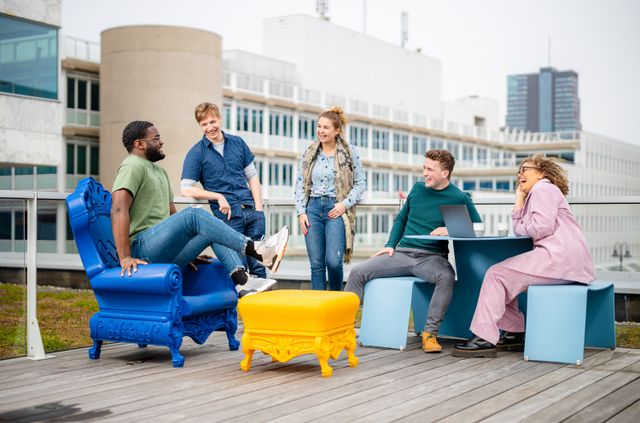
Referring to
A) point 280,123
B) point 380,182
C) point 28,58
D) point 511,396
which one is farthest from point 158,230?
point 380,182

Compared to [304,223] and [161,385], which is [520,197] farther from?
[161,385]

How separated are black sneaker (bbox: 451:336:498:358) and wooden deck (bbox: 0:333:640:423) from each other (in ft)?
0.24

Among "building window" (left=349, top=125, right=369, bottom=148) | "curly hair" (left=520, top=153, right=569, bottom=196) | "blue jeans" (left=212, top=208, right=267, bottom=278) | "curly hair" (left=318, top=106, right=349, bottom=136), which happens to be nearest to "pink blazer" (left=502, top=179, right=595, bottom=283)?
"curly hair" (left=520, top=153, right=569, bottom=196)

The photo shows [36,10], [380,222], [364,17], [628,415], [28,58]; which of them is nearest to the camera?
[628,415]

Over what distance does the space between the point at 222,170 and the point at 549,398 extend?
2.97 meters

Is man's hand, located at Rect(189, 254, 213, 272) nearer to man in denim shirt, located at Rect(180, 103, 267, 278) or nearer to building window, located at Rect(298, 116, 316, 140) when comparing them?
man in denim shirt, located at Rect(180, 103, 267, 278)

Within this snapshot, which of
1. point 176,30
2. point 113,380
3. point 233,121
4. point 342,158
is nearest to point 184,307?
point 113,380

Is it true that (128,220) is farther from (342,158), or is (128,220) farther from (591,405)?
(591,405)

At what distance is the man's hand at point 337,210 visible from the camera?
6504mm

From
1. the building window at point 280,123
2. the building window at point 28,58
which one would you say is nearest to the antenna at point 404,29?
the building window at point 280,123

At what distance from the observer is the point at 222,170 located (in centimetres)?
633

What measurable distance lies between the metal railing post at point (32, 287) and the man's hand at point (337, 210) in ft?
6.93

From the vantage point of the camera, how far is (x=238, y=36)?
193 ft

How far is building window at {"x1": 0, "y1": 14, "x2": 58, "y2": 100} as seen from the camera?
23.7m
